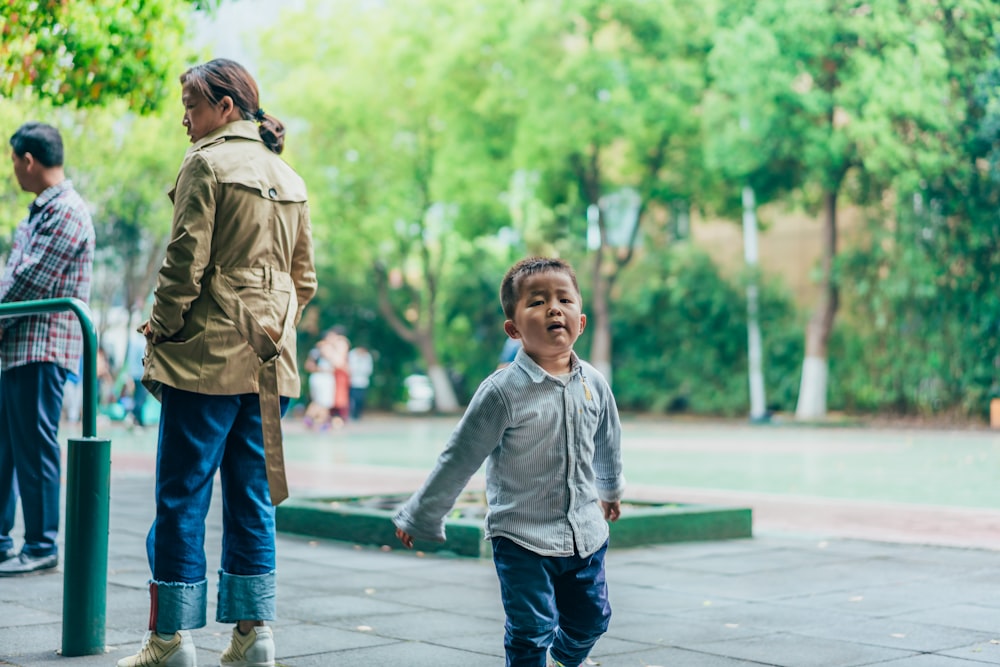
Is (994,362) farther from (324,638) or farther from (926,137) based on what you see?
(324,638)

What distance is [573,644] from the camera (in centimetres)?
372

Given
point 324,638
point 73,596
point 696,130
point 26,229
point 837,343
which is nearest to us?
point 73,596

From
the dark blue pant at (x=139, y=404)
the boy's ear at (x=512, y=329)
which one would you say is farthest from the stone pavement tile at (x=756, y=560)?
the dark blue pant at (x=139, y=404)

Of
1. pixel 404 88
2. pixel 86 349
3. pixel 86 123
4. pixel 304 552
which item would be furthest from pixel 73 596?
pixel 404 88

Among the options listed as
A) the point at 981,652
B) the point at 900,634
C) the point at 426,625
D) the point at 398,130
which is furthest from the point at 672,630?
the point at 398,130

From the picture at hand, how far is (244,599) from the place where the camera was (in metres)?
4.18

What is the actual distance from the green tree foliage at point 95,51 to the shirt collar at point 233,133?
393 cm

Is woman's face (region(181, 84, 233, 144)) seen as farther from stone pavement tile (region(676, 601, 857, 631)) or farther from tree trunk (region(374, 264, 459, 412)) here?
tree trunk (region(374, 264, 459, 412))

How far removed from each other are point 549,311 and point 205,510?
139cm

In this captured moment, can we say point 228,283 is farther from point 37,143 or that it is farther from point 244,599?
point 37,143

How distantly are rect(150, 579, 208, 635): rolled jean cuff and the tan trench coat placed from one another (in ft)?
1.33

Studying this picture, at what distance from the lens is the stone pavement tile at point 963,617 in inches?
200

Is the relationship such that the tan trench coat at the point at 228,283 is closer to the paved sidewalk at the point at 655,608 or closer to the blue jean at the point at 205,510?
the blue jean at the point at 205,510

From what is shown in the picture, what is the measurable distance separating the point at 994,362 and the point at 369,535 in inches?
779
